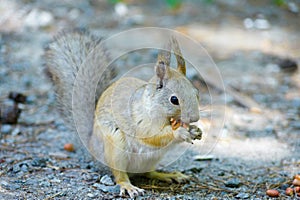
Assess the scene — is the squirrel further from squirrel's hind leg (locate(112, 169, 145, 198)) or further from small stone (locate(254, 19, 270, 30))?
small stone (locate(254, 19, 270, 30))

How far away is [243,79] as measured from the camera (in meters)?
4.01

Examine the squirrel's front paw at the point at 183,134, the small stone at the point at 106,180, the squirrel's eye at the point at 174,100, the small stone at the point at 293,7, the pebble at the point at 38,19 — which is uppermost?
the small stone at the point at 293,7

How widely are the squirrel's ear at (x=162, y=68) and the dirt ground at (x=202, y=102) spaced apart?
0.24m

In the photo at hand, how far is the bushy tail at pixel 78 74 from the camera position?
100 inches

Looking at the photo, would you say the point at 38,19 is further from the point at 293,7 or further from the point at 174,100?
the point at 174,100

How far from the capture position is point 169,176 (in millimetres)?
2475

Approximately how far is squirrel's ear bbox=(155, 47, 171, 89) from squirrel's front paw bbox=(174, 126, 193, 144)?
19 centimetres

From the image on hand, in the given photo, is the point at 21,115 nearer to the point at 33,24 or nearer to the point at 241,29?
the point at 33,24

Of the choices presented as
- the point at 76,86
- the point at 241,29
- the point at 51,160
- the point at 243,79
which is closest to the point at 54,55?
the point at 76,86

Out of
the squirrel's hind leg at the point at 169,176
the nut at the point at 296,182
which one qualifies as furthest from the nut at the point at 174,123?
the nut at the point at 296,182

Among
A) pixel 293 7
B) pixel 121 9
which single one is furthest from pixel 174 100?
pixel 293 7

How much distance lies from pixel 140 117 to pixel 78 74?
0.59 m

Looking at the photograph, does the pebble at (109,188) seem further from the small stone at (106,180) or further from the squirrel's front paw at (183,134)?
the squirrel's front paw at (183,134)

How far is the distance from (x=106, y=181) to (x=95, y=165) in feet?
0.60
